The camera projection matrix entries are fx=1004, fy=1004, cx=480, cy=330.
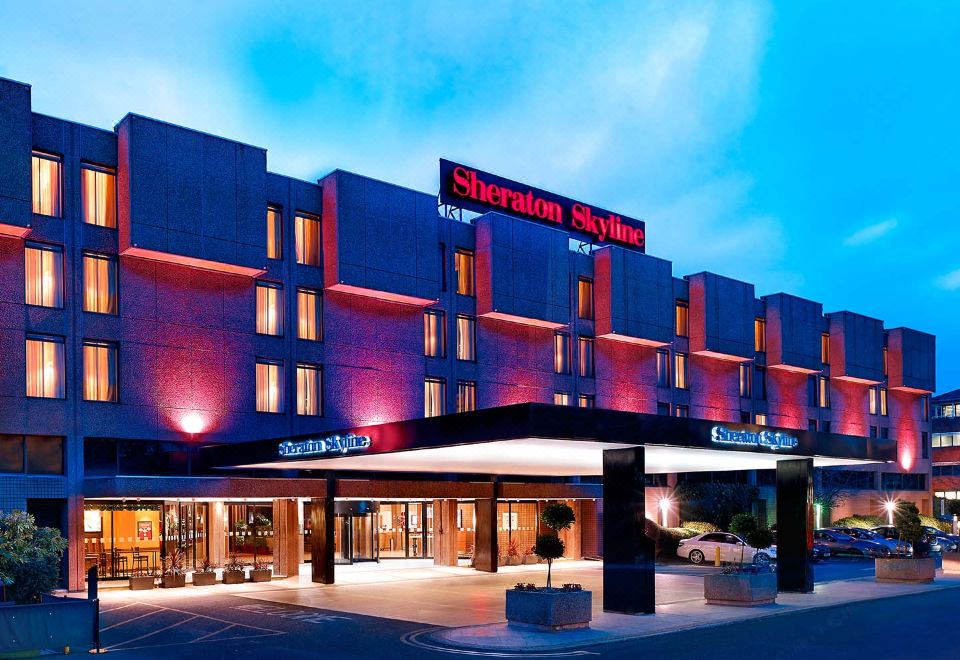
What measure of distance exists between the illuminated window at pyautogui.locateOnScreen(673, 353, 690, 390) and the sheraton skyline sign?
22.8 ft

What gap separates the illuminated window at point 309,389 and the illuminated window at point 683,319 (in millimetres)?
24918

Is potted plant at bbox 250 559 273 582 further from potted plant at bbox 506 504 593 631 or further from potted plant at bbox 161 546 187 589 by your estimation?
potted plant at bbox 506 504 593 631

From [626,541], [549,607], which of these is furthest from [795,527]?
[549,607]

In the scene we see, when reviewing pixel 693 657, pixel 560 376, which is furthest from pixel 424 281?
pixel 693 657

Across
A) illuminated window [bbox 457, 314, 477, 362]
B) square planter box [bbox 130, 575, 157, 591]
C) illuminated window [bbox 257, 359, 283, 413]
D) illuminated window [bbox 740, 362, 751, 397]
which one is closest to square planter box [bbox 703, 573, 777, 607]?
square planter box [bbox 130, 575, 157, 591]

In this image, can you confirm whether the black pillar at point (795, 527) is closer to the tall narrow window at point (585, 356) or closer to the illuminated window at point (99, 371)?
the tall narrow window at point (585, 356)

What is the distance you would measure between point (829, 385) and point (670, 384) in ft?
60.4

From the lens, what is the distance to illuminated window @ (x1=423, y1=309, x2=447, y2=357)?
46.7m

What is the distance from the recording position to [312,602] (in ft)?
98.8

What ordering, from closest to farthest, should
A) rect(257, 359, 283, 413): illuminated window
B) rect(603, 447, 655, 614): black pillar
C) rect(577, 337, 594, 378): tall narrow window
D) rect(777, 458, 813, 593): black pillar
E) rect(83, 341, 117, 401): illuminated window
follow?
1. rect(603, 447, 655, 614): black pillar
2. rect(777, 458, 813, 593): black pillar
3. rect(83, 341, 117, 401): illuminated window
4. rect(257, 359, 283, 413): illuminated window
5. rect(577, 337, 594, 378): tall narrow window

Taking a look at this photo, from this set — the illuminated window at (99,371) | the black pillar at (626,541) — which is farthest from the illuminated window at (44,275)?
the black pillar at (626,541)

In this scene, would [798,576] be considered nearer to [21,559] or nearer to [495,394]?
[495,394]

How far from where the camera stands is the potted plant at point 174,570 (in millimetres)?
34656

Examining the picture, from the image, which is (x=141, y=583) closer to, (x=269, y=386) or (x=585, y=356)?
(x=269, y=386)
